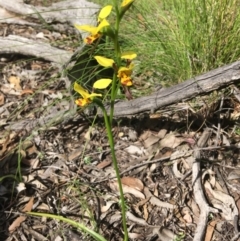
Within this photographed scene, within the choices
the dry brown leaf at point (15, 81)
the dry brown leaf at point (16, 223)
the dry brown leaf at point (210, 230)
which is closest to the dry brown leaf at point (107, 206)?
the dry brown leaf at point (16, 223)

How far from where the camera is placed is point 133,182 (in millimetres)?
2863

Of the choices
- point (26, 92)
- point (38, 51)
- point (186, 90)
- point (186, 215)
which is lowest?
point (186, 215)

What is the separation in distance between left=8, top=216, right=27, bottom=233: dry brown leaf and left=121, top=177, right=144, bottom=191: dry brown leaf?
23.7 inches

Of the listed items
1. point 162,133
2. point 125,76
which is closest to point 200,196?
point 162,133

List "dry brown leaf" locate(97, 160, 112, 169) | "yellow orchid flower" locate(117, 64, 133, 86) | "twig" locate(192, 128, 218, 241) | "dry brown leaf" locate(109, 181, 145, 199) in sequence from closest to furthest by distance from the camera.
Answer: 1. "yellow orchid flower" locate(117, 64, 133, 86)
2. "twig" locate(192, 128, 218, 241)
3. "dry brown leaf" locate(109, 181, 145, 199)
4. "dry brown leaf" locate(97, 160, 112, 169)

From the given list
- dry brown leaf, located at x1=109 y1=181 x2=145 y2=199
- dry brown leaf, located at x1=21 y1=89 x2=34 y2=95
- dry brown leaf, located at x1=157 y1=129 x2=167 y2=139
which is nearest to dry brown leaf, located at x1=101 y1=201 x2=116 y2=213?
dry brown leaf, located at x1=109 y1=181 x2=145 y2=199

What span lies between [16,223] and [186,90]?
1.17 meters

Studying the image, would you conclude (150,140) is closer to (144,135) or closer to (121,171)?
(144,135)

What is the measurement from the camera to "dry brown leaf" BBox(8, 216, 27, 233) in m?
2.62

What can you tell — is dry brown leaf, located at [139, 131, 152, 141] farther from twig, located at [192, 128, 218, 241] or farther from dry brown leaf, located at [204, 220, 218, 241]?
dry brown leaf, located at [204, 220, 218, 241]

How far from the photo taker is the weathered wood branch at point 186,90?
2656 mm

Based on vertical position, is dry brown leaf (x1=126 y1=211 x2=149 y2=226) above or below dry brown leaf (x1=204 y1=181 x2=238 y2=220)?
above

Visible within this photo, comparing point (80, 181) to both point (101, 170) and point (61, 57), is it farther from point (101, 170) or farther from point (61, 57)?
point (61, 57)

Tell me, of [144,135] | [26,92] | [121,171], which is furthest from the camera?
[26,92]
